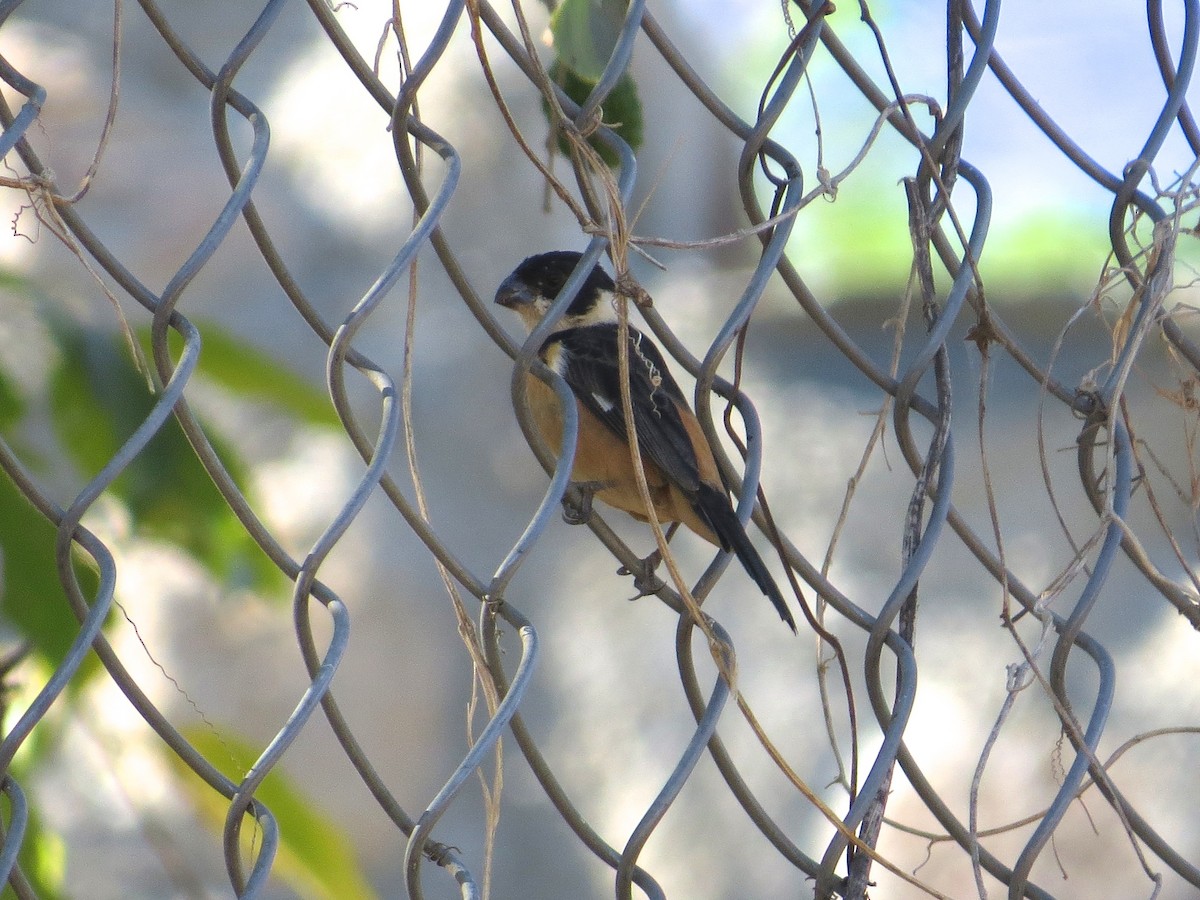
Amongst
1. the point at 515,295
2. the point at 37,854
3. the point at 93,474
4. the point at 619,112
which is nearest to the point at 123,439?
the point at 93,474

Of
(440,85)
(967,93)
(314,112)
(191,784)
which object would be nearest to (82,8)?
(314,112)

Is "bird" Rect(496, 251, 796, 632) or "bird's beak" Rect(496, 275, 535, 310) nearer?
"bird" Rect(496, 251, 796, 632)

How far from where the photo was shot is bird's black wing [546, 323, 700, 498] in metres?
2.84

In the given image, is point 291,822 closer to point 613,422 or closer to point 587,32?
point 613,422

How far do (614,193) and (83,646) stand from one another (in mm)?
716

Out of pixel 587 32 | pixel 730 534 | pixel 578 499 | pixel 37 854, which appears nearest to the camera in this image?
pixel 587 32

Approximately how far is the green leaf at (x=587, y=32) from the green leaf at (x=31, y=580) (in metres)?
1.02

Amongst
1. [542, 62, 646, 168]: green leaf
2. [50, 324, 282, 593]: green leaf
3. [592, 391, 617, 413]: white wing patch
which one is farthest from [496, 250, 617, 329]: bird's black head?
[542, 62, 646, 168]: green leaf

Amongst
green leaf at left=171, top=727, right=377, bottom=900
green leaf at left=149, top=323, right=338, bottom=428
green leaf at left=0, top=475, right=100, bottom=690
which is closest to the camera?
green leaf at left=0, top=475, right=100, bottom=690

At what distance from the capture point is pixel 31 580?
71.4 inches

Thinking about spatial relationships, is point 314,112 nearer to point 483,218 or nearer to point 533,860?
point 483,218

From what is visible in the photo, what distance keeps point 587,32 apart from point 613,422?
1.50m

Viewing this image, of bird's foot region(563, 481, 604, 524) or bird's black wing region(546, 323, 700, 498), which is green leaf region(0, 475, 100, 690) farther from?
bird's black wing region(546, 323, 700, 498)

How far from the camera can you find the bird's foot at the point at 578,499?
256cm
